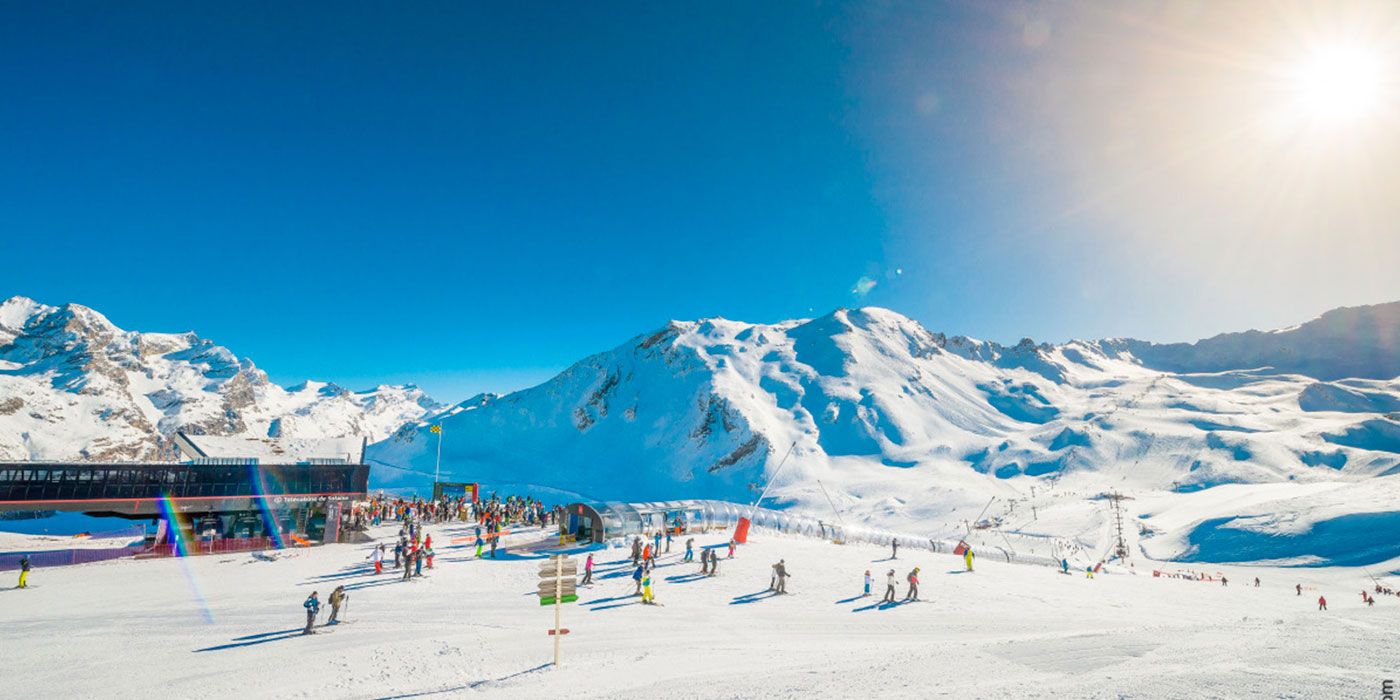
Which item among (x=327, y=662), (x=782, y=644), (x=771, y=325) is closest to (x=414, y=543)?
(x=327, y=662)

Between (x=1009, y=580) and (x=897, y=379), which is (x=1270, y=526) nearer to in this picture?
(x=1009, y=580)

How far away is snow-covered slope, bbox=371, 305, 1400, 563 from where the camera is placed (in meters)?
82.9

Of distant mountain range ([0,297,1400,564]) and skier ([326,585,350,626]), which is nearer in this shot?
skier ([326,585,350,626])

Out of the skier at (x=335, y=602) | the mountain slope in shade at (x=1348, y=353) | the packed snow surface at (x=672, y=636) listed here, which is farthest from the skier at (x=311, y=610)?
the mountain slope in shade at (x=1348, y=353)

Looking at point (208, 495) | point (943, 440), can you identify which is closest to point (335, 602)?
point (208, 495)

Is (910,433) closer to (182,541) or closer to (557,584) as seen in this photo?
(182,541)

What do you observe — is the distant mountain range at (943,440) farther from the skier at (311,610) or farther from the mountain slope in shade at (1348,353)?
the skier at (311,610)

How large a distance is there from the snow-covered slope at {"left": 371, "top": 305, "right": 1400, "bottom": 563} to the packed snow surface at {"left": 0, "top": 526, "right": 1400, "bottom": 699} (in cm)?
4701

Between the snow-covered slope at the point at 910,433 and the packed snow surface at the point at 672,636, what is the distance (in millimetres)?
47012

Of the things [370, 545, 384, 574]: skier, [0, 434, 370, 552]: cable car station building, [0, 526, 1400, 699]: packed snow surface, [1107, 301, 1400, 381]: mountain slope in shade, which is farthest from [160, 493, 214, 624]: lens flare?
[1107, 301, 1400, 381]: mountain slope in shade

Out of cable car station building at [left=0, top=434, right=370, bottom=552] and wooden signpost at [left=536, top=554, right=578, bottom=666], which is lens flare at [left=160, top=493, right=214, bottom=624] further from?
wooden signpost at [left=536, top=554, right=578, bottom=666]

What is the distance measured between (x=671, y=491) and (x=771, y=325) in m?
77.7

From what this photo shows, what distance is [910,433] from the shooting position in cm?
11244

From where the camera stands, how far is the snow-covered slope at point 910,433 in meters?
82.9
